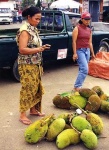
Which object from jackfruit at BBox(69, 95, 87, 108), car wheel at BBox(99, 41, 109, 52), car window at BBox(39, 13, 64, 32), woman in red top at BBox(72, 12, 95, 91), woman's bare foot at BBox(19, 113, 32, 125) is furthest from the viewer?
car wheel at BBox(99, 41, 109, 52)

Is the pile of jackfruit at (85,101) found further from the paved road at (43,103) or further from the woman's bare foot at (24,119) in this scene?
the woman's bare foot at (24,119)

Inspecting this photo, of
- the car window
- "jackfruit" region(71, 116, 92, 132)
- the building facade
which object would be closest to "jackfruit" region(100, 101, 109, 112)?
"jackfruit" region(71, 116, 92, 132)

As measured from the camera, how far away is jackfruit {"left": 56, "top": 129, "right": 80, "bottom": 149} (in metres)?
3.43

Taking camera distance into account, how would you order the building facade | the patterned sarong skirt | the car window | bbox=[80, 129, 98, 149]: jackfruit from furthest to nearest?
the building facade, the car window, the patterned sarong skirt, bbox=[80, 129, 98, 149]: jackfruit

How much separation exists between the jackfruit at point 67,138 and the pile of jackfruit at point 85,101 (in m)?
0.86

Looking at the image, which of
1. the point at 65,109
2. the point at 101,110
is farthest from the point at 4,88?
the point at 101,110

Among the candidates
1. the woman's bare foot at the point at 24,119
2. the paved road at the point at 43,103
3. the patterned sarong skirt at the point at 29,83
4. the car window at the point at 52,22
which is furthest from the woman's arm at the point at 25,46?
the car window at the point at 52,22

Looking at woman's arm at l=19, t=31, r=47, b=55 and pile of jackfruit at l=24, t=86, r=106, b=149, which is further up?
woman's arm at l=19, t=31, r=47, b=55

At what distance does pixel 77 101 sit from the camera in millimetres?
4559

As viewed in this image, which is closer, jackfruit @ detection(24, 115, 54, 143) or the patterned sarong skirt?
jackfruit @ detection(24, 115, 54, 143)

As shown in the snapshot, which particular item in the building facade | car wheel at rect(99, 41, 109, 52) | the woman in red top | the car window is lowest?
car wheel at rect(99, 41, 109, 52)

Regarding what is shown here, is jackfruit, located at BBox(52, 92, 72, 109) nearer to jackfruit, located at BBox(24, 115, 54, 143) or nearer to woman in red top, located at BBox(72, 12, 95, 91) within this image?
woman in red top, located at BBox(72, 12, 95, 91)

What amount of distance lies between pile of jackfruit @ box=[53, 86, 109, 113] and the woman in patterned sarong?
0.56 metres

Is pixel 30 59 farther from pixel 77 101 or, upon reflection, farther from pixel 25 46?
pixel 77 101
